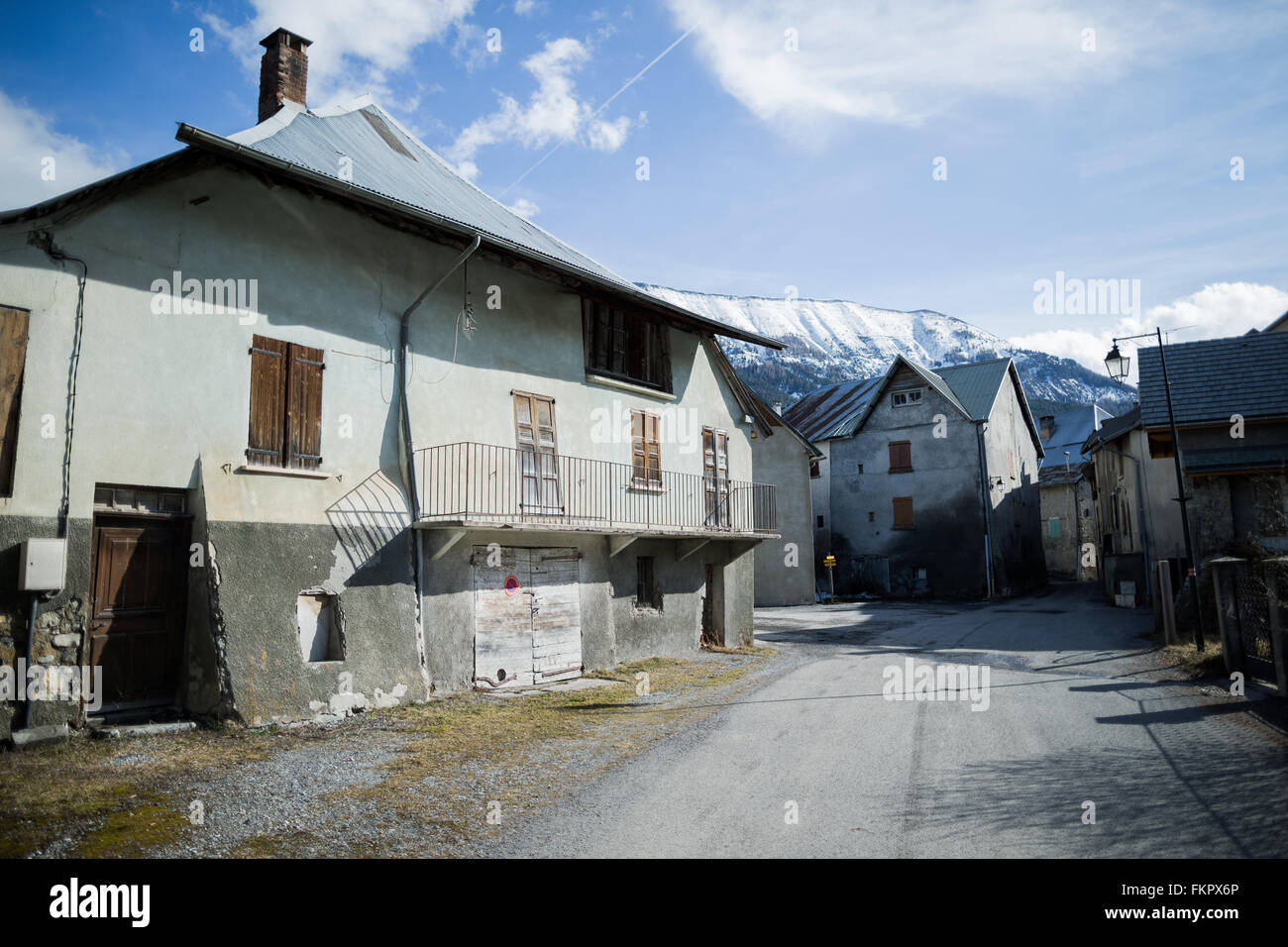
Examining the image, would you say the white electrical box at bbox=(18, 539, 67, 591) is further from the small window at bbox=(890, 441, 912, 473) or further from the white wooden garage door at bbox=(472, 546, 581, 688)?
the small window at bbox=(890, 441, 912, 473)

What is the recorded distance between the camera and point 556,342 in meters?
14.7

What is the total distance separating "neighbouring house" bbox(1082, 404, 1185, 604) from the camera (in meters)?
23.9

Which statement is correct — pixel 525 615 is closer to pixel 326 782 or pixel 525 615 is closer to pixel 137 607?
pixel 137 607

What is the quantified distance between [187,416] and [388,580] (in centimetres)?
341

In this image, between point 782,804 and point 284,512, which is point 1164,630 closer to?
point 782,804

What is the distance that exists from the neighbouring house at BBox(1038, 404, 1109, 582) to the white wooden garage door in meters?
Result: 49.4

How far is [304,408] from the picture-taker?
35.0ft

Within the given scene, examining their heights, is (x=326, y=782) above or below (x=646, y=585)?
below

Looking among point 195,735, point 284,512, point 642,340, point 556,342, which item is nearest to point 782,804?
point 195,735

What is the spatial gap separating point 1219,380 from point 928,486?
15301mm

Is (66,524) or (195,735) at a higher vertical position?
(66,524)

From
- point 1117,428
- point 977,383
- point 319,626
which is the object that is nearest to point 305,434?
point 319,626

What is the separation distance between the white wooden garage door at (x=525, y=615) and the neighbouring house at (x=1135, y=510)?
50.2 ft
